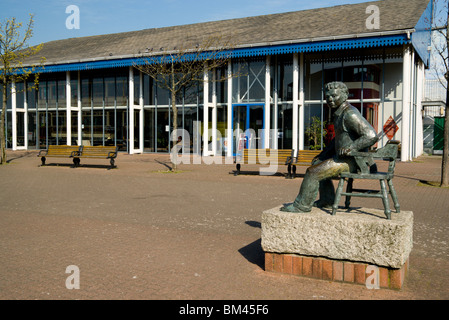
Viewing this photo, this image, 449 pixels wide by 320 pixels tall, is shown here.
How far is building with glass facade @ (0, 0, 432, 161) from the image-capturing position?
1994 cm

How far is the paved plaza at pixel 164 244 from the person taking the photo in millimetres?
4145

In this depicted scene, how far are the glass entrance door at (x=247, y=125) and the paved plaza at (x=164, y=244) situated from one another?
10.4 metres

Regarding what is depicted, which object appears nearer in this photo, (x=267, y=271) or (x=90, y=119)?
(x=267, y=271)

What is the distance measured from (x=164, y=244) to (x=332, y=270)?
2352 millimetres

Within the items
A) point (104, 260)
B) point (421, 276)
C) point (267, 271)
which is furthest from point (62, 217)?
point (421, 276)

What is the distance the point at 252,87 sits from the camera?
2241cm

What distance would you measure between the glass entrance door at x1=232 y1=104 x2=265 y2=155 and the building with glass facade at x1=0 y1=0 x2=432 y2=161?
0.17 feet

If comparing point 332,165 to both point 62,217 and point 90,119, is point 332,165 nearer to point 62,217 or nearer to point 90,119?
point 62,217

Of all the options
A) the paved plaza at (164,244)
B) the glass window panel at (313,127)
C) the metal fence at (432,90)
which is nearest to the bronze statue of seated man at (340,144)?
the paved plaza at (164,244)

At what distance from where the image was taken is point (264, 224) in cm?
460

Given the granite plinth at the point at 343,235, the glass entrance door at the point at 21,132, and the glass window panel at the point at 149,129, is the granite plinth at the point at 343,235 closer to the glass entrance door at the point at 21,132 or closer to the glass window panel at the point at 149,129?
the glass window panel at the point at 149,129

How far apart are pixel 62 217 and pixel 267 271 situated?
437cm

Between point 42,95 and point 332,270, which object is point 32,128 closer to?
point 42,95

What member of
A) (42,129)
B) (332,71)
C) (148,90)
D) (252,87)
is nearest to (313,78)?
(332,71)
